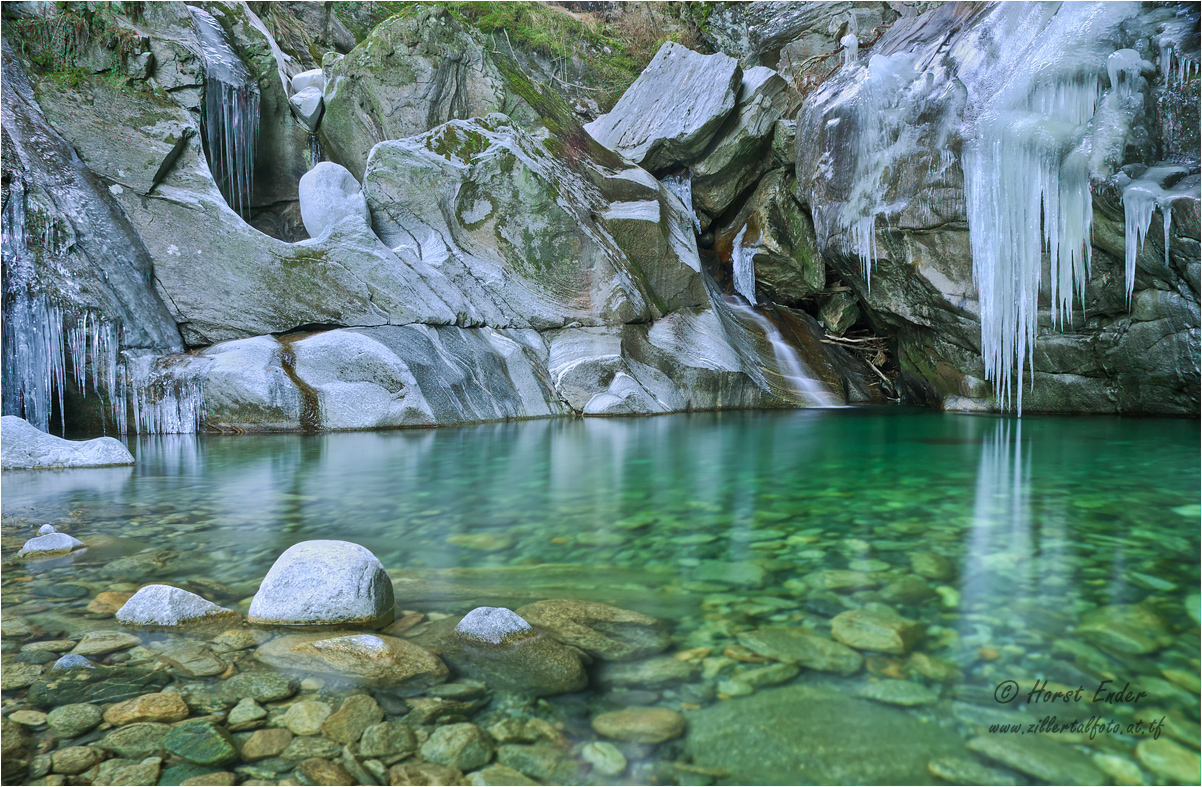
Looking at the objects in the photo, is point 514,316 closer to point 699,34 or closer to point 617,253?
point 617,253

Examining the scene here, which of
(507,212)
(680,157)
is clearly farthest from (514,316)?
(680,157)

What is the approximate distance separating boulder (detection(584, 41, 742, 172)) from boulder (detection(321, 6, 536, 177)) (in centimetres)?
290

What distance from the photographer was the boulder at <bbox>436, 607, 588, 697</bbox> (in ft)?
6.20

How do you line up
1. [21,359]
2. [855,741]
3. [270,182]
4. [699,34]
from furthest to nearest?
[699,34]
[270,182]
[21,359]
[855,741]

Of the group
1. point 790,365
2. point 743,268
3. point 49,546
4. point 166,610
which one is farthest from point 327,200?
point 166,610

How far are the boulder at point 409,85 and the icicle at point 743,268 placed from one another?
5.45 m

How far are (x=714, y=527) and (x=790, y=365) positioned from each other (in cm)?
1124

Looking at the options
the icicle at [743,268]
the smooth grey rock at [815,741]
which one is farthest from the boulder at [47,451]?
the icicle at [743,268]

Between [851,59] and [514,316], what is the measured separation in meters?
7.75

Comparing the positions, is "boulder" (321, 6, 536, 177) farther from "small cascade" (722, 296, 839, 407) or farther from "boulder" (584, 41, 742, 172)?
"small cascade" (722, 296, 839, 407)

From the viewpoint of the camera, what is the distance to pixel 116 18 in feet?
34.6

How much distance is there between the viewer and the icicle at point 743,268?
49.8 ft

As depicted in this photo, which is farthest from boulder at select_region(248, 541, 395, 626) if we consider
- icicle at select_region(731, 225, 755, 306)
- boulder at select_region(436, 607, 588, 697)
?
icicle at select_region(731, 225, 755, 306)

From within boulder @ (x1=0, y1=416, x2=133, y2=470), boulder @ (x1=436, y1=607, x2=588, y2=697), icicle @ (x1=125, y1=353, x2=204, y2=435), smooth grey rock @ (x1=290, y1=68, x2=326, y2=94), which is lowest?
boulder @ (x1=436, y1=607, x2=588, y2=697)
